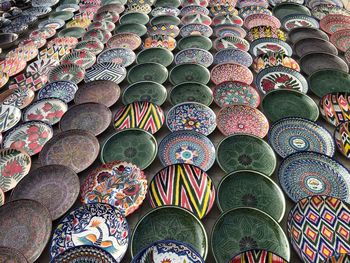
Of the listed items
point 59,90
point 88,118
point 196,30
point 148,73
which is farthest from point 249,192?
point 196,30

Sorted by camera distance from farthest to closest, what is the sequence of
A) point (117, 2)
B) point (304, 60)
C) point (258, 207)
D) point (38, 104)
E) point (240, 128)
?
point (117, 2), point (304, 60), point (38, 104), point (240, 128), point (258, 207)

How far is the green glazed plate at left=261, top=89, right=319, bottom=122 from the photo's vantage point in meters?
2.73

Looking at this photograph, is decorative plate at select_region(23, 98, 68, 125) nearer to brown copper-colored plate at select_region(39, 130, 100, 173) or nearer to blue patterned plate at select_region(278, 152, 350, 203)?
brown copper-colored plate at select_region(39, 130, 100, 173)

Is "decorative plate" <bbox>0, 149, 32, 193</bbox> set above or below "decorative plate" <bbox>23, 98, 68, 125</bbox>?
A: below

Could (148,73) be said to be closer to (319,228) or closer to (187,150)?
(187,150)

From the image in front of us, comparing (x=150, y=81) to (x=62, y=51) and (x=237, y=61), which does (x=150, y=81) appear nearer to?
(x=237, y=61)

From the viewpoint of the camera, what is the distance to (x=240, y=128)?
8.61ft

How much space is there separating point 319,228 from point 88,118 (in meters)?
2.35

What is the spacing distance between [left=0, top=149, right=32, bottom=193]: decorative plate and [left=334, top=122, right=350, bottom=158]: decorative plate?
2.85 meters

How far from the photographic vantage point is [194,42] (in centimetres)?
391

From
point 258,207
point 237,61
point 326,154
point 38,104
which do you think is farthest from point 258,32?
point 38,104

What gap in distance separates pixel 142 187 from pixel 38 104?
1769 millimetres

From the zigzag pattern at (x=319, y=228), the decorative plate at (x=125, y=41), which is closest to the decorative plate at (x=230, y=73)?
the decorative plate at (x=125, y=41)

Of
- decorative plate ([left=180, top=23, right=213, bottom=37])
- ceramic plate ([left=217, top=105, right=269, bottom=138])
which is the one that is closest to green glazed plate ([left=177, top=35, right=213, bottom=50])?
decorative plate ([left=180, top=23, right=213, bottom=37])
